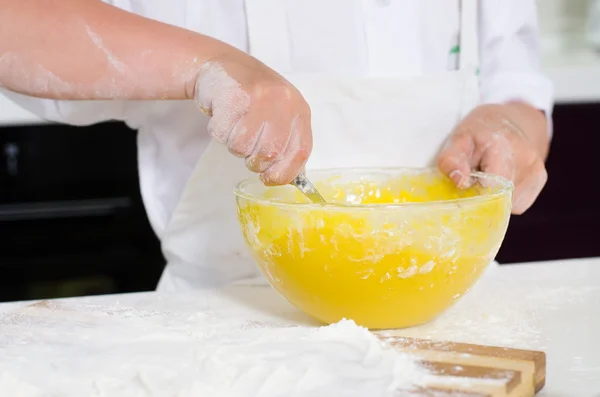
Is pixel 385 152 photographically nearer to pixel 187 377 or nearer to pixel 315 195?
pixel 315 195

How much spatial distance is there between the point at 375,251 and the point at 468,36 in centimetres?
48

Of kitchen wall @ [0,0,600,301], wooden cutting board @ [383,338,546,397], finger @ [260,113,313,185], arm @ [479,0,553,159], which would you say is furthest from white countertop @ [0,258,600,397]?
kitchen wall @ [0,0,600,301]

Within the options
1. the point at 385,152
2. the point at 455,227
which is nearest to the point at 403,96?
the point at 385,152

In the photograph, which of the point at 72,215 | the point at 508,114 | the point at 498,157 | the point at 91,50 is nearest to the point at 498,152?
the point at 498,157

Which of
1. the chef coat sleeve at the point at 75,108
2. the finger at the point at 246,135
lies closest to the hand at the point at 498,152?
the finger at the point at 246,135

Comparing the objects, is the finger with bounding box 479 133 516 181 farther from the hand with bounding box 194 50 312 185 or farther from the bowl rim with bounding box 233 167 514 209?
the hand with bounding box 194 50 312 185

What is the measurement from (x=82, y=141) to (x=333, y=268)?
1.01m

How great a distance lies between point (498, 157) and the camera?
91cm

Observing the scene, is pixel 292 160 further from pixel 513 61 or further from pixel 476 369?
pixel 513 61

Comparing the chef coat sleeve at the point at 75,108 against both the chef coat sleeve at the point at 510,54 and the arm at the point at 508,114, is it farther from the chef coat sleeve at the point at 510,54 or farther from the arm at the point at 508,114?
the chef coat sleeve at the point at 510,54

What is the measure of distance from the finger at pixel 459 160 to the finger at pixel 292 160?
204mm

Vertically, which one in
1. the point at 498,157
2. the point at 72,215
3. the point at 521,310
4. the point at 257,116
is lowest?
the point at 72,215

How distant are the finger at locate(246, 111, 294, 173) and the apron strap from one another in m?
0.43

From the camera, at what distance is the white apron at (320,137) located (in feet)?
3.10
